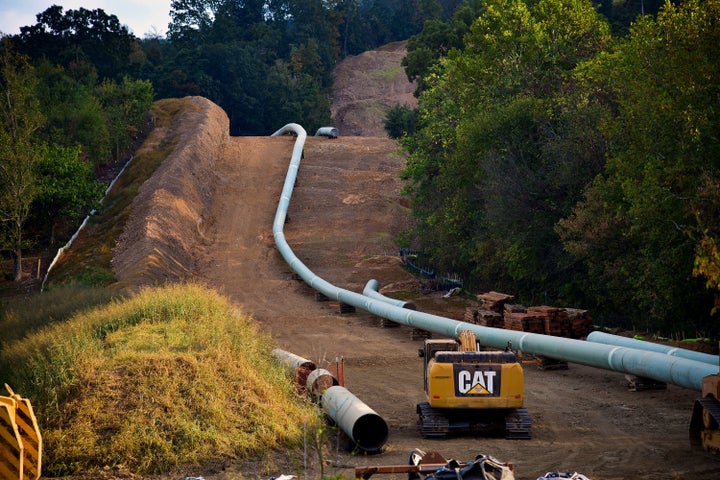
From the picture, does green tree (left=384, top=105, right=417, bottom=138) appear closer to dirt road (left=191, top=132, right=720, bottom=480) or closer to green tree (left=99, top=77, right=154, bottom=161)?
dirt road (left=191, top=132, right=720, bottom=480)

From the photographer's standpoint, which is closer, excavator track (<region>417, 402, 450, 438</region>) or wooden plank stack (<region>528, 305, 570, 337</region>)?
excavator track (<region>417, 402, 450, 438</region>)

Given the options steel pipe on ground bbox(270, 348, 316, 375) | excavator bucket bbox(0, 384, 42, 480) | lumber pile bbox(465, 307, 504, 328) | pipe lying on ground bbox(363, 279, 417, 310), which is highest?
excavator bucket bbox(0, 384, 42, 480)

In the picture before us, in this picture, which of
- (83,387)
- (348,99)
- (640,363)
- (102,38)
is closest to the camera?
(83,387)

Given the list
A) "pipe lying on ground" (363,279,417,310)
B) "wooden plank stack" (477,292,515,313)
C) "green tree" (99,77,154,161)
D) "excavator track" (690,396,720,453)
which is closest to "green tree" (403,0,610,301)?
"wooden plank stack" (477,292,515,313)

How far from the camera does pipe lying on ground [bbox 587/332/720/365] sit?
19.8 meters

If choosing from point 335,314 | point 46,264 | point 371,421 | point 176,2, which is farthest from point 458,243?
point 176,2

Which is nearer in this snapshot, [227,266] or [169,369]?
[169,369]

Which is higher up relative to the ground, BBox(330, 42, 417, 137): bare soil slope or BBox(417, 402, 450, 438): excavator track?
BBox(330, 42, 417, 137): bare soil slope

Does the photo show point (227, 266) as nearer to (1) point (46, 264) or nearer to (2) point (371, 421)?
(1) point (46, 264)

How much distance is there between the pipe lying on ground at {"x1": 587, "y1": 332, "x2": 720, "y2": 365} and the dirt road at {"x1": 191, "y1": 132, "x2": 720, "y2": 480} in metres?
0.96

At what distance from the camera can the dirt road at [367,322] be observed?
15227mm

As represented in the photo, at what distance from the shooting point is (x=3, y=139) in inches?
1982

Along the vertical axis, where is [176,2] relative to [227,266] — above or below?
above

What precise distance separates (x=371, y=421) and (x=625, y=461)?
472 cm
